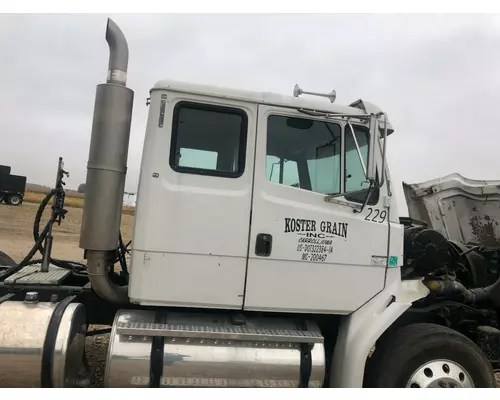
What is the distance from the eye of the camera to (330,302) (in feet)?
11.3

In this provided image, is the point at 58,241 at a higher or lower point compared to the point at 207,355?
higher

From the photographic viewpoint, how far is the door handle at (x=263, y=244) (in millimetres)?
3297

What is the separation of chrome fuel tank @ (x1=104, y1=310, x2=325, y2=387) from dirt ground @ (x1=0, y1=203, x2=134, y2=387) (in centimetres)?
133

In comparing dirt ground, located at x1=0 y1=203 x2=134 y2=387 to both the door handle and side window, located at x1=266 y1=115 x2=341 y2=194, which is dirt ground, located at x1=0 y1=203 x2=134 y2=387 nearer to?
the door handle

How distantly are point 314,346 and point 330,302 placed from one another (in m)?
0.38

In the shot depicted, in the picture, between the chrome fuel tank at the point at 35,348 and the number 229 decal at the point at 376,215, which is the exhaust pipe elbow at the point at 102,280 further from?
the number 229 decal at the point at 376,215

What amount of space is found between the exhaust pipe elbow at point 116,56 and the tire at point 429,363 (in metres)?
3.19

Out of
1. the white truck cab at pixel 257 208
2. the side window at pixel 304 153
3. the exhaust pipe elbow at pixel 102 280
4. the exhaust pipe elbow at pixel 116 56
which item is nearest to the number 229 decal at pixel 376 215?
the white truck cab at pixel 257 208

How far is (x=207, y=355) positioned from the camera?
10.3 ft

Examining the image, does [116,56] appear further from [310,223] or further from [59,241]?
[59,241]

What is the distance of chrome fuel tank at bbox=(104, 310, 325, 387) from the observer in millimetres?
3088

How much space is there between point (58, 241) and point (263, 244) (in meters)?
16.4

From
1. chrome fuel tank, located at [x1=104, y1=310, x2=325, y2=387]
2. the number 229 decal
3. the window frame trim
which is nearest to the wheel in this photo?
chrome fuel tank, located at [x1=104, y1=310, x2=325, y2=387]

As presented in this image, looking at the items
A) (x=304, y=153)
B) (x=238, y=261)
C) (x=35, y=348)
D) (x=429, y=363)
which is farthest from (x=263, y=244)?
(x=35, y=348)
